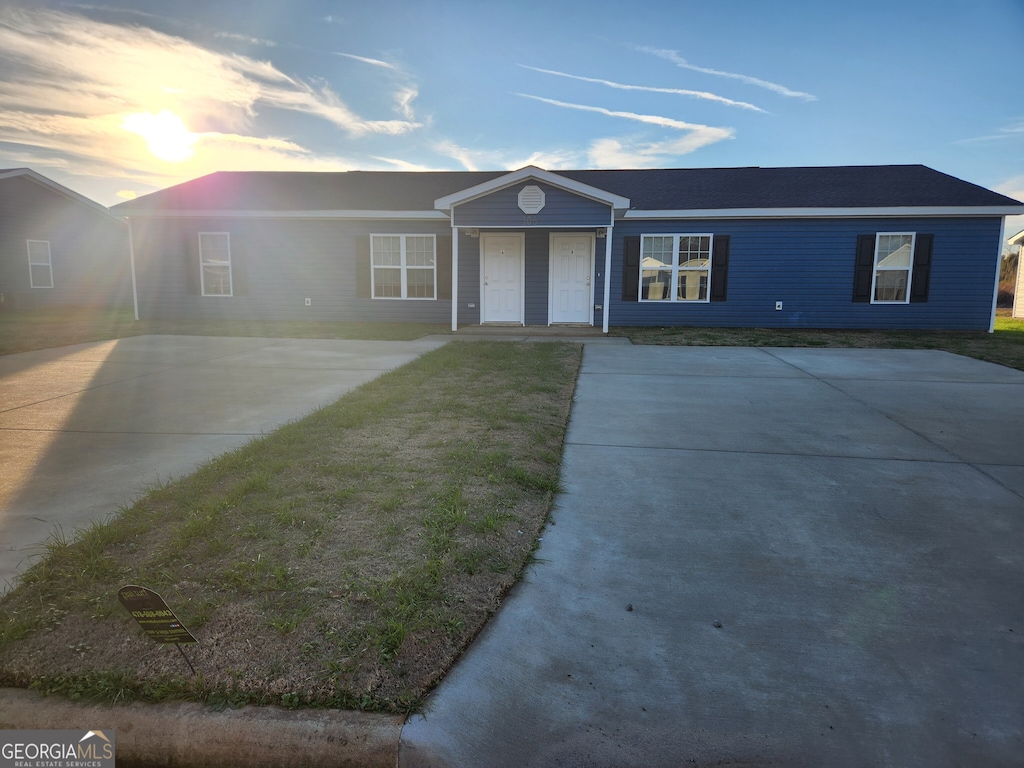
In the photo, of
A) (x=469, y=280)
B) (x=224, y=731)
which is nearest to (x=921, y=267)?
(x=469, y=280)

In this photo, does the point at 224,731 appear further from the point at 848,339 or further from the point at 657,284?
the point at 657,284

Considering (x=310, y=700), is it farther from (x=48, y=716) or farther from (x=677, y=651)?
(x=677, y=651)

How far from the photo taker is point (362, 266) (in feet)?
51.1

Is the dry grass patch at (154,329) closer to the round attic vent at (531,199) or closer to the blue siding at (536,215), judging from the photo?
the blue siding at (536,215)

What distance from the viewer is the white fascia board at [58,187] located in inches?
717

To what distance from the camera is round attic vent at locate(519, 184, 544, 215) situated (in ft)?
43.3

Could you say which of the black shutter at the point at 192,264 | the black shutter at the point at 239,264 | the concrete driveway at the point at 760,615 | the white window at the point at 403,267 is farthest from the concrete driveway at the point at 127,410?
the black shutter at the point at 192,264

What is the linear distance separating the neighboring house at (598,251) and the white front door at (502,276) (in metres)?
0.04

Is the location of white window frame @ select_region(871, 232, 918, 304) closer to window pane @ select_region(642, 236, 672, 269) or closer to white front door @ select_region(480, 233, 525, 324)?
window pane @ select_region(642, 236, 672, 269)

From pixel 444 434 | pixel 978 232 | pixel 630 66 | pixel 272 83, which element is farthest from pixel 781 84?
pixel 444 434

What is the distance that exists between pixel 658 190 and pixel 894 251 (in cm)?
577

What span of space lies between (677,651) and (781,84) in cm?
1559

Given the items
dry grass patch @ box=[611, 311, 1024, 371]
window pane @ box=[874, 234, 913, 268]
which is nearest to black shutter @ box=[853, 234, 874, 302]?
window pane @ box=[874, 234, 913, 268]

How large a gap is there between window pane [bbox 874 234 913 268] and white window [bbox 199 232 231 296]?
53.6 ft
